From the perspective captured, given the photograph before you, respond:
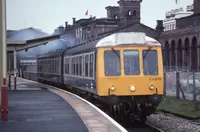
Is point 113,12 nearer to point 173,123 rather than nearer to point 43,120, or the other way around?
point 173,123

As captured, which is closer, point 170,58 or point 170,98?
point 170,98

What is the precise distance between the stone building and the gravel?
2414 cm

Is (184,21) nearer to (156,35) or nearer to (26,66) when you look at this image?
(156,35)

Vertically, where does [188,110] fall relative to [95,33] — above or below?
below

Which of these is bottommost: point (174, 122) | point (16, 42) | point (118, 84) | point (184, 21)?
point (174, 122)

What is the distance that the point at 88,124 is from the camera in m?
11.5

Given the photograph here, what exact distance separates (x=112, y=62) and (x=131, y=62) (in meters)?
0.66

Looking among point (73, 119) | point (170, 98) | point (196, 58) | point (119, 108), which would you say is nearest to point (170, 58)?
point (196, 58)

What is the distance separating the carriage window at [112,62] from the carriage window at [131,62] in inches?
10.8

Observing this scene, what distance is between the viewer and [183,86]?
24.7 metres

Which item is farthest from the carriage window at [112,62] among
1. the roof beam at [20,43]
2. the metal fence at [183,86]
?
the roof beam at [20,43]

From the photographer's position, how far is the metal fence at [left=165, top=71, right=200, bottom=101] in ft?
73.9

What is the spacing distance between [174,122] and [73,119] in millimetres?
5835

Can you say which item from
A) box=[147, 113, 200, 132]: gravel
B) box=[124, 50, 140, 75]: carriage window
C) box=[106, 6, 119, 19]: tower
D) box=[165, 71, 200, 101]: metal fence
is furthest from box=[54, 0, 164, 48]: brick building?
box=[124, 50, 140, 75]: carriage window
